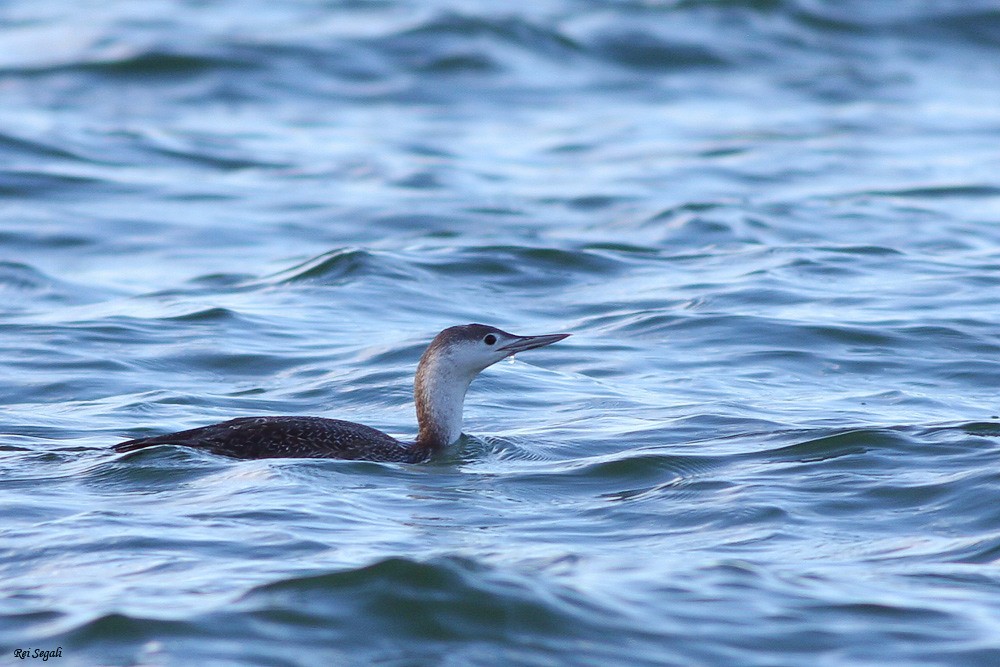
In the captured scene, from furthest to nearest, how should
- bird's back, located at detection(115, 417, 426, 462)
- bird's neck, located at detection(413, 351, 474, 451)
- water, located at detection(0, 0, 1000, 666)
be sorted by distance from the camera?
bird's neck, located at detection(413, 351, 474, 451), bird's back, located at detection(115, 417, 426, 462), water, located at detection(0, 0, 1000, 666)

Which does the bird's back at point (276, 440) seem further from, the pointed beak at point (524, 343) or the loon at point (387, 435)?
the pointed beak at point (524, 343)

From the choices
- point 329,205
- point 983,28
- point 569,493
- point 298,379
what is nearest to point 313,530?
point 569,493

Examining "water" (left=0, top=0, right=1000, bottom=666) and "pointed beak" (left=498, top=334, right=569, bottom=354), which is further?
"pointed beak" (left=498, top=334, right=569, bottom=354)

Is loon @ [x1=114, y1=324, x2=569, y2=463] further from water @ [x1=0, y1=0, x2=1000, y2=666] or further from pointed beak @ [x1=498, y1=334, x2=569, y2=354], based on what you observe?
water @ [x1=0, y1=0, x2=1000, y2=666]

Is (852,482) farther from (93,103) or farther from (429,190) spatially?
(93,103)

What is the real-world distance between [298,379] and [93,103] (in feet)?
41.6

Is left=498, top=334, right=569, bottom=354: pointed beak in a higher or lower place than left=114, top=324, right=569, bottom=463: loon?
higher

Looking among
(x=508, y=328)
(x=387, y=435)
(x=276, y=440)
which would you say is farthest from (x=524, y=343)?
(x=508, y=328)

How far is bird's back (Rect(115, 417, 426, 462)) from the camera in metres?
7.27

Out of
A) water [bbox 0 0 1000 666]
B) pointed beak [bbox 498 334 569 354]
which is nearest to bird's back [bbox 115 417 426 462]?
water [bbox 0 0 1000 666]

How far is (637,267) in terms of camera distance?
13.2 meters

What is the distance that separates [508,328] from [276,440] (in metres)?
3.86

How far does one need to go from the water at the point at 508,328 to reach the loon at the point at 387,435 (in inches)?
6.2

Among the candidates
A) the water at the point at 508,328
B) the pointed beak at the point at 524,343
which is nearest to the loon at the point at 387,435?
the pointed beak at the point at 524,343
